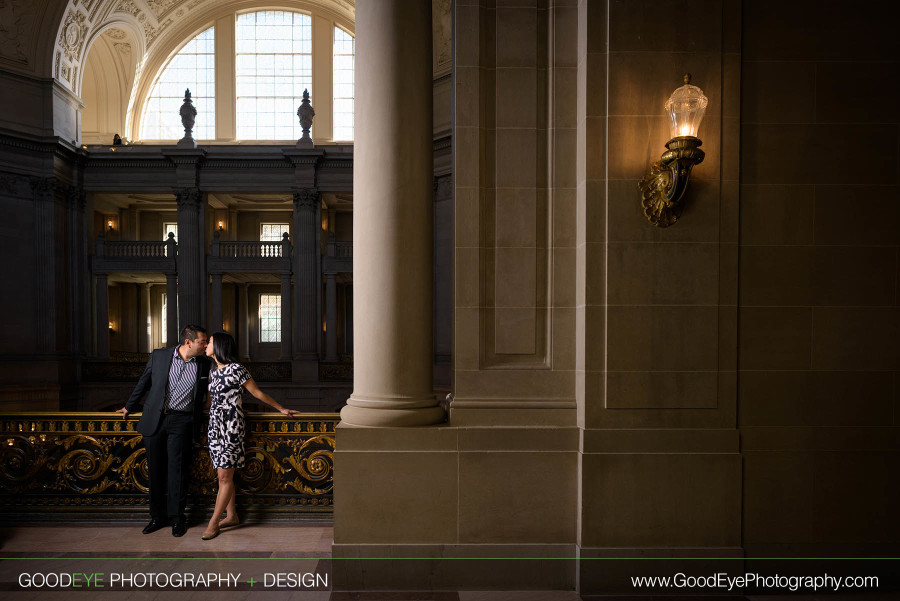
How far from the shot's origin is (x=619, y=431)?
13.7ft

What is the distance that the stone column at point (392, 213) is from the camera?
4246 millimetres

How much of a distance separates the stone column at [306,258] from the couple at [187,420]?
724 inches

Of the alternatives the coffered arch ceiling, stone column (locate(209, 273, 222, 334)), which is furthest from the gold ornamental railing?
the coffered arch ceiling

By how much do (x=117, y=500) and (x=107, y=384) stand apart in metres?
19.3

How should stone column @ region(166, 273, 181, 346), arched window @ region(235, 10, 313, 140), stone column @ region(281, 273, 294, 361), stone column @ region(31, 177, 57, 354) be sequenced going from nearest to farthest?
stone column @ region(31, 177, 57, 354) → stone column @ region(281, 273, 294, 361) → stone column @ region(166, 273, 181, 346) → arched window @ region(235, 10, 313, 140)

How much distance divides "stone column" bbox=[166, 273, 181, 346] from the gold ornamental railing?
20171mm

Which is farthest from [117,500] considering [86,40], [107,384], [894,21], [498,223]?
[86,40]

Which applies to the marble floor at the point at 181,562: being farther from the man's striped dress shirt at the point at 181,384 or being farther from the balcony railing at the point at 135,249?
the balcony railing at the point at 135,249

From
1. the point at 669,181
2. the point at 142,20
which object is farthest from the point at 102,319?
the point at 669,181

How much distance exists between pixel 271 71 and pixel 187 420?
26.7 metres

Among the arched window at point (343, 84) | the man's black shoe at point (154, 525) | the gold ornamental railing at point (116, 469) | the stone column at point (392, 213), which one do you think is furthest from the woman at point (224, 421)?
the arched window at point (343, 84)

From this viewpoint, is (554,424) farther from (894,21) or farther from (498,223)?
(894,21)

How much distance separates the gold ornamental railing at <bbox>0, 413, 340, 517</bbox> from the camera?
5301 millimetres

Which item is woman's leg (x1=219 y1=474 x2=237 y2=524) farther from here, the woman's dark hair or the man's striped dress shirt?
the woman's dark hair
